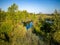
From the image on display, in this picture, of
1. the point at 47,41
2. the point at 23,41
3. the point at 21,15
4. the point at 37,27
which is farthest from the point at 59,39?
the point at 21,15

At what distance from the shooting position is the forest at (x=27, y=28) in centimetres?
380

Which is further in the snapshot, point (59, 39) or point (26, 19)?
point (26, 19)

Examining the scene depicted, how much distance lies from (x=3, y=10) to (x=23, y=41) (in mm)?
942

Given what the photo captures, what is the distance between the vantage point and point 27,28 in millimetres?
4027

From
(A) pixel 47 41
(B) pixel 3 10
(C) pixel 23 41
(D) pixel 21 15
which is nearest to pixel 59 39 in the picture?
(A) pixel 47 41

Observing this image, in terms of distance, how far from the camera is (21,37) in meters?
3.92

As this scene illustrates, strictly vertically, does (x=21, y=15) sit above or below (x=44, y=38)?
above

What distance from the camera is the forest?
380 centimetres

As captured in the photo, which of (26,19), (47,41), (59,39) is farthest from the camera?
(26,19)

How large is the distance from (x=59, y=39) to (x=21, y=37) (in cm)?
96

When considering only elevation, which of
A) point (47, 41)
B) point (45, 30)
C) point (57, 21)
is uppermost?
point (57, 21)

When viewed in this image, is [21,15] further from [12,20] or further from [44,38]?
[44,38]

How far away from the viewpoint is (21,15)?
4.09 meters

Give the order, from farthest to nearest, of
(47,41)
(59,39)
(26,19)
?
(26,19) → (47,41) → (59,39)
